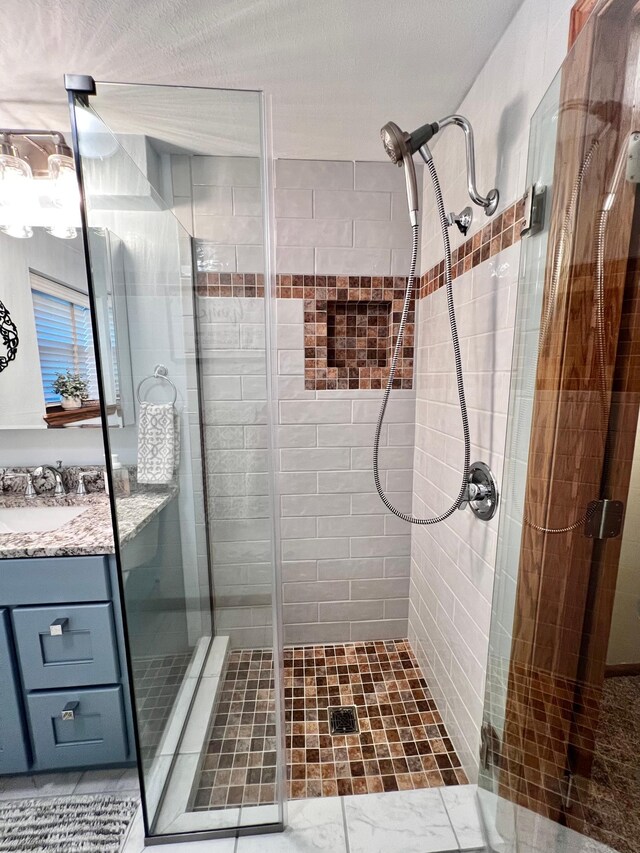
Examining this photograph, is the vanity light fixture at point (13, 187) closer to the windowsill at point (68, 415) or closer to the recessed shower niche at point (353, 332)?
the windowsill at point (68, 415)

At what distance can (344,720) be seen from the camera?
4.50ft

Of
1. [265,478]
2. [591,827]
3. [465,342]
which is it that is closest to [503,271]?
[465,342]

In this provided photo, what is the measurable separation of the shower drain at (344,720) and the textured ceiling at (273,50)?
1947 mm

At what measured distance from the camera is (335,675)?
1584mm

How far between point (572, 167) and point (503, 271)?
0.27m

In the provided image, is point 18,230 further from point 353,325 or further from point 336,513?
point 336,513

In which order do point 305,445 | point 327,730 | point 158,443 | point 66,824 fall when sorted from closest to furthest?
1. point 66,824
2. point 158,443
3. point 327,730
4. point 305,445

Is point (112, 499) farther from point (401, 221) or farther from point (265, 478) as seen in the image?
point (401, 221)

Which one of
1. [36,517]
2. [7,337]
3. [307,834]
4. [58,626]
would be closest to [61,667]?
[58,626]

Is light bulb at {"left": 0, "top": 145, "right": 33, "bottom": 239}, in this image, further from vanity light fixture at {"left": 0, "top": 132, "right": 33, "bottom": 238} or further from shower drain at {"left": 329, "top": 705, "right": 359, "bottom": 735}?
shower drain at {"left": 329, "top": 705, "right": 359, "bottom": 735}

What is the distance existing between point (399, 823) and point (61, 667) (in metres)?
1.17

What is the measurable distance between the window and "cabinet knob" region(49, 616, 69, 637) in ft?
2.80

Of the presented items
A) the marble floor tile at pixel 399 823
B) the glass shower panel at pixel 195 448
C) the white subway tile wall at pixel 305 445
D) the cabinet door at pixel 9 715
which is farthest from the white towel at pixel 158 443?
the marble floor tile at pixel 399 823

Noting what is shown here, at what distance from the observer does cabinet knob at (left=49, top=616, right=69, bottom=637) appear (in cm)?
113
